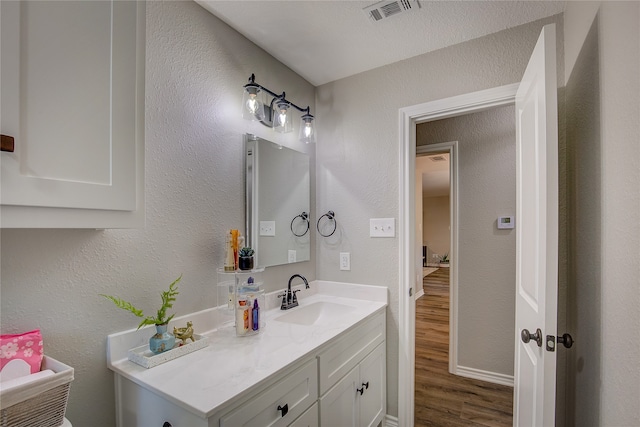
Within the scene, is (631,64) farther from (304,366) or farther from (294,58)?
(294,58)

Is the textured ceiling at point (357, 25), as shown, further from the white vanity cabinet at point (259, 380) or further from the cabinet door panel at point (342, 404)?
the cabinet door panel at point (342, 404)

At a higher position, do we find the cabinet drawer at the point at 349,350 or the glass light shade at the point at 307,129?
the glass light shade at the point at 307,129

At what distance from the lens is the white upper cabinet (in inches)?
27.2

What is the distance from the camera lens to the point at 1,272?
2.95ft

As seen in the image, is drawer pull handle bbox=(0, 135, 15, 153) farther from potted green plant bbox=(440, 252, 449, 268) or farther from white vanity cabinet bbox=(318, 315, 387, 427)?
potted green plant bbox=(440, 252, 449, 268)

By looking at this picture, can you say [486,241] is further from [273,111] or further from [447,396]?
[273,111]

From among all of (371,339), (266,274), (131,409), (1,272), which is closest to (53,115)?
(1,272)

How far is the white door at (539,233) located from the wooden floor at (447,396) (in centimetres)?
71

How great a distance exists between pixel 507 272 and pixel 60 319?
2803 mm

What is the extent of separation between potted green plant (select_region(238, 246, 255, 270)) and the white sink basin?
40 centimetres

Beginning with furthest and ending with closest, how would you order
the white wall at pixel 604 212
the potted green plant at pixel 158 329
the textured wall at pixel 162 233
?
the potted green plant at pixel 158 329, the textured wall at pixel 162 233, the white wall at pixel 604 212

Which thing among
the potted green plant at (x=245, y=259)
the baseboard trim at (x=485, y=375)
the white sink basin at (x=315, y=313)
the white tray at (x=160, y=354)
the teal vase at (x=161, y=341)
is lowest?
the baseboard trim at (x=485, y=375)

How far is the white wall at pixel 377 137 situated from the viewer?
5.82 feet

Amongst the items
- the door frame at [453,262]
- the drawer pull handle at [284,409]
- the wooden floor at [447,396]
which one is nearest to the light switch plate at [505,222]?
the door frame at [453,262]
